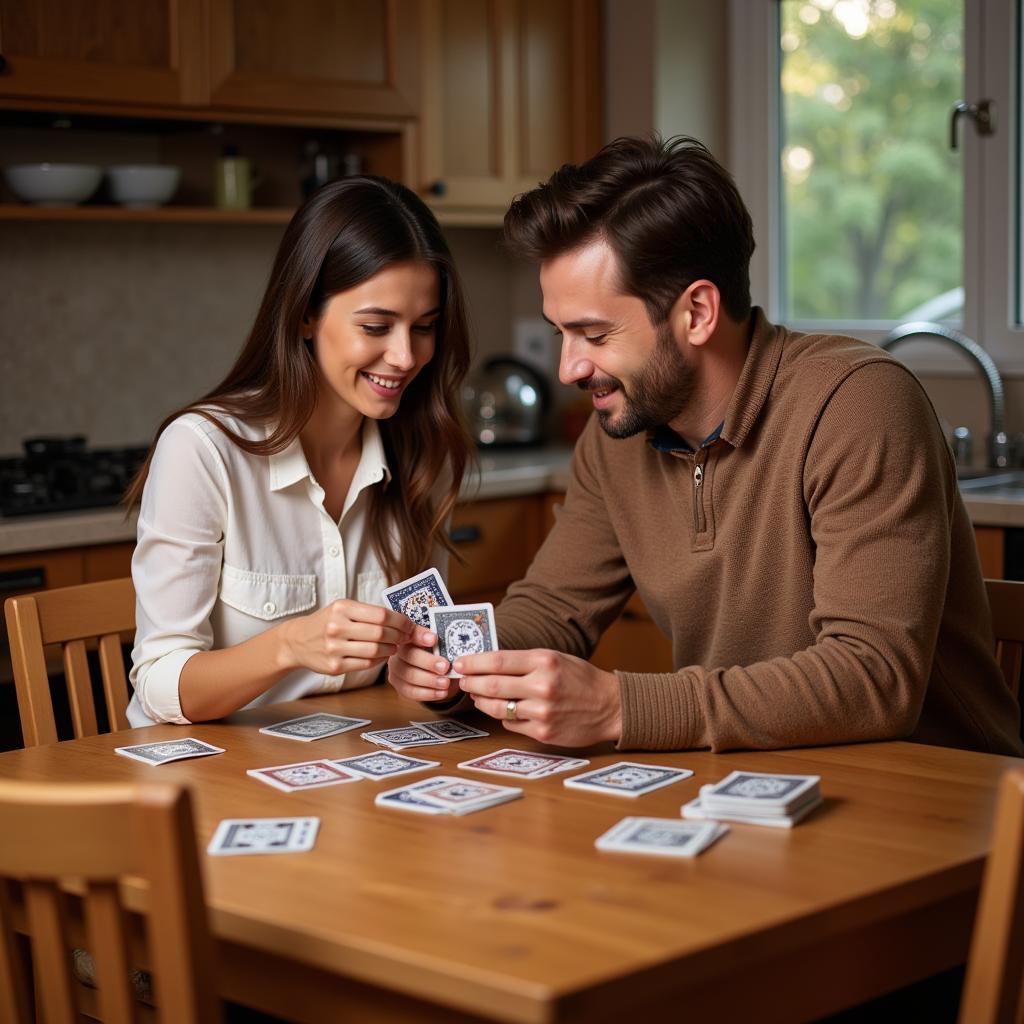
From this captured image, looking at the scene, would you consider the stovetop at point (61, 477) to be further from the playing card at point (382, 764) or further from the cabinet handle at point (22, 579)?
the playing card at point (382, 764)

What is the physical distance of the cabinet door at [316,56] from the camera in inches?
139

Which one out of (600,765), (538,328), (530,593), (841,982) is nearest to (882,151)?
(538,328)

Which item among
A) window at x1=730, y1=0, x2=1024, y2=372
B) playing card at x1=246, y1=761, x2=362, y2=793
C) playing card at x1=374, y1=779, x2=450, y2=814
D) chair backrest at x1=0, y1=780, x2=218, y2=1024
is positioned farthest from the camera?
window at x1=730, y1=0, x2=1024, y2=372

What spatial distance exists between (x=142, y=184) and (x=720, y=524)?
83.0 inches

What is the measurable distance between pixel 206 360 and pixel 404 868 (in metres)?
2.89

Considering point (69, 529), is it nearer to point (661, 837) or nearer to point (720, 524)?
point (720, 524)

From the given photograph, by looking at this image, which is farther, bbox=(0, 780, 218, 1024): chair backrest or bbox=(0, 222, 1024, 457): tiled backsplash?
bbox=(0, 222, 1024, 457): tiled backsplash

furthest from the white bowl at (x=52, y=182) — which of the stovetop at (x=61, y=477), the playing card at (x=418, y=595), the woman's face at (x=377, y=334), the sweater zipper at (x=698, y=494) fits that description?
the sweater zipper at (x=698, y=494)

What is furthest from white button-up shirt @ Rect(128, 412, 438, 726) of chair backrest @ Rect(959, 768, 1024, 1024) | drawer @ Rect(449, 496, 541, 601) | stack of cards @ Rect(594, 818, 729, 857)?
drawer @ Rect(449, 496, 541, 601)

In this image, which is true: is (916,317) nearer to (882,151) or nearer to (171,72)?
(882,151)

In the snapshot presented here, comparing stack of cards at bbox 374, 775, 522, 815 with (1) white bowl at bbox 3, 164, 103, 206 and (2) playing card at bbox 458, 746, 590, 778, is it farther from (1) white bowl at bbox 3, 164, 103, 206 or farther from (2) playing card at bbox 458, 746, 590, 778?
(1) white bowl at bbox 3, 164, 103, 206

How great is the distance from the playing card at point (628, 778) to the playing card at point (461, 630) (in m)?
0.28

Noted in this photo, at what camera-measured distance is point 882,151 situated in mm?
4102

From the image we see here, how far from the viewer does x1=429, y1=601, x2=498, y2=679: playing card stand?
1.89 meters
